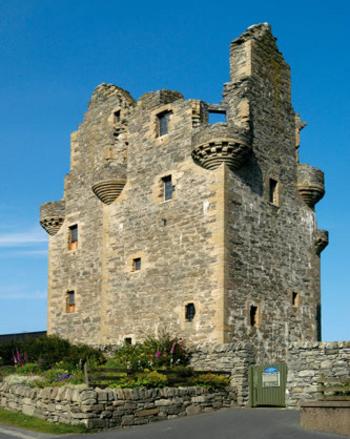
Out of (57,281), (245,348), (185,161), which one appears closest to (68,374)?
(245,348)

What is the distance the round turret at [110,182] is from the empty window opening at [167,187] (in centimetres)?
263

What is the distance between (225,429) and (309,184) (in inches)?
614

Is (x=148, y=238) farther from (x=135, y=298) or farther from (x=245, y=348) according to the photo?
(x=245, y=348)

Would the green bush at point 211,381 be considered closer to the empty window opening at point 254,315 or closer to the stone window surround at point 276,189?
the empty window opening at point 254,315

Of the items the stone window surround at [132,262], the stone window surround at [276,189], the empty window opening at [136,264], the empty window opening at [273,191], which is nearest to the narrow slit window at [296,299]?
the stone window surround at [276,189]

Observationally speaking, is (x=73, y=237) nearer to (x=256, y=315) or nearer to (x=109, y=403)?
(x=256, y=315)

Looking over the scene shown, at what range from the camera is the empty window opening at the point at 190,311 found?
28.1 meters

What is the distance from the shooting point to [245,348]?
25.1 m

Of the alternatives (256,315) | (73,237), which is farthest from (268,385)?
(73,237)

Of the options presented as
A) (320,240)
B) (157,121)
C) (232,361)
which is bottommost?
(232,361)

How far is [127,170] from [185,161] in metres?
4.02

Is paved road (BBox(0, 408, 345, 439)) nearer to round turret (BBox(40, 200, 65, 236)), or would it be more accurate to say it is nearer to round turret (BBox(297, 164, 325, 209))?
round turret (BBox(297, 164, 325, 209))

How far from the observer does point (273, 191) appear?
31.3 meters

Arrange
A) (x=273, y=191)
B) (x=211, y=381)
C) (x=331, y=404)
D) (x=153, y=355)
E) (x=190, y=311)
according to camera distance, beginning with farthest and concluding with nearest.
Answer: (x=273, y=191)
(x=190, y=311)
(x=153, y=355)
(x=211, y=381)
(x=331, y=404)
